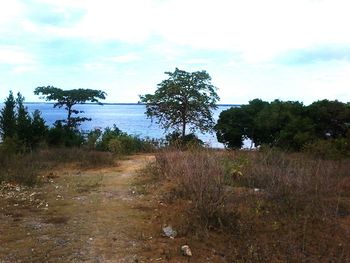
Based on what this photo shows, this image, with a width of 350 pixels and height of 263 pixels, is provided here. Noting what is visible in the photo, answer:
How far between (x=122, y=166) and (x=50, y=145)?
6.47 metres

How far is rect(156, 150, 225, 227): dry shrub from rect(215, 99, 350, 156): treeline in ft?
25.5

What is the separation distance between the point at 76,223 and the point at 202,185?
195cm

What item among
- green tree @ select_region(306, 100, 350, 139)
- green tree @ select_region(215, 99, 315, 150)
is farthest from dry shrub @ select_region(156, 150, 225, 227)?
green tree @ select_region(306, 100, 350, 139)

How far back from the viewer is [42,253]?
5305 mm

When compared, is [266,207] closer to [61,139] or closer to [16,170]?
[16,170]

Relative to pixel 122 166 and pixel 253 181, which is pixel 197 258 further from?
pixel 122 166

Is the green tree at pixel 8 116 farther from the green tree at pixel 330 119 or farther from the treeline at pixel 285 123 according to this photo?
the green tree at pixel 330 119

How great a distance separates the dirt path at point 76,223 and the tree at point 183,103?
11186mm

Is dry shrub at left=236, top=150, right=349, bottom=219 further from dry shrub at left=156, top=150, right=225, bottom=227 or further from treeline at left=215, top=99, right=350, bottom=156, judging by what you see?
treeline at left=215, top=99, right=350, bottom=156

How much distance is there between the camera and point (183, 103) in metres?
21.0

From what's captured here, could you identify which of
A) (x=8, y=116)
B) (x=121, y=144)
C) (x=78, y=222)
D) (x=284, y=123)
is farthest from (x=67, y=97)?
(x=78, y=222)

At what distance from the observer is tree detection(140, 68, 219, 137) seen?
2094cm

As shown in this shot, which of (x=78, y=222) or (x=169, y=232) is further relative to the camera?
(x=78, y=222)

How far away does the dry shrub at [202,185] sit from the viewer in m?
6.32
